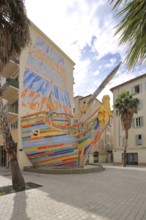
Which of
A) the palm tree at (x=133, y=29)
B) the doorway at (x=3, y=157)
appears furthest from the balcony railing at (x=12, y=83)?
the palm tree at (x=133, y=29)

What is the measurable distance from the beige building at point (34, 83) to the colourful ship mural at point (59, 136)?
2.41 meters

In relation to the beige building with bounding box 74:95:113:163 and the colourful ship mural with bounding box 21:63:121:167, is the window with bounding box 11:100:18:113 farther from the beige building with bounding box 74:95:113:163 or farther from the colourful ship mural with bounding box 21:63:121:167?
the beige building with bounding box 74:95:113:163

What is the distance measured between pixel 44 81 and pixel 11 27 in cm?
1674

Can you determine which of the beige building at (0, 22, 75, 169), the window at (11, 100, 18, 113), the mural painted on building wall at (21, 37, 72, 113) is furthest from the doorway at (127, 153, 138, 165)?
the window at (11, 100, 18, 113)

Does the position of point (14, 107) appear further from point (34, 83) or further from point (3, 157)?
point (3, 157)

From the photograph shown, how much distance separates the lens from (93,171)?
1914 cm

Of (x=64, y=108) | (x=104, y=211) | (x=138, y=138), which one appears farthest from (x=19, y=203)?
(x=138, y=138)

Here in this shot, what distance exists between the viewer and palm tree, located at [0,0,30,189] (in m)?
10.1

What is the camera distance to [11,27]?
10344 mm

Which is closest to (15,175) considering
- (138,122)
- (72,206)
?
(72,206)

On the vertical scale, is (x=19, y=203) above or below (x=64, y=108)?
below

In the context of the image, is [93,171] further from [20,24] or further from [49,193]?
[20,24]

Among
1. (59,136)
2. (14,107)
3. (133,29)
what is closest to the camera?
(133,29)

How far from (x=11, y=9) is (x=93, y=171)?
1511cm
